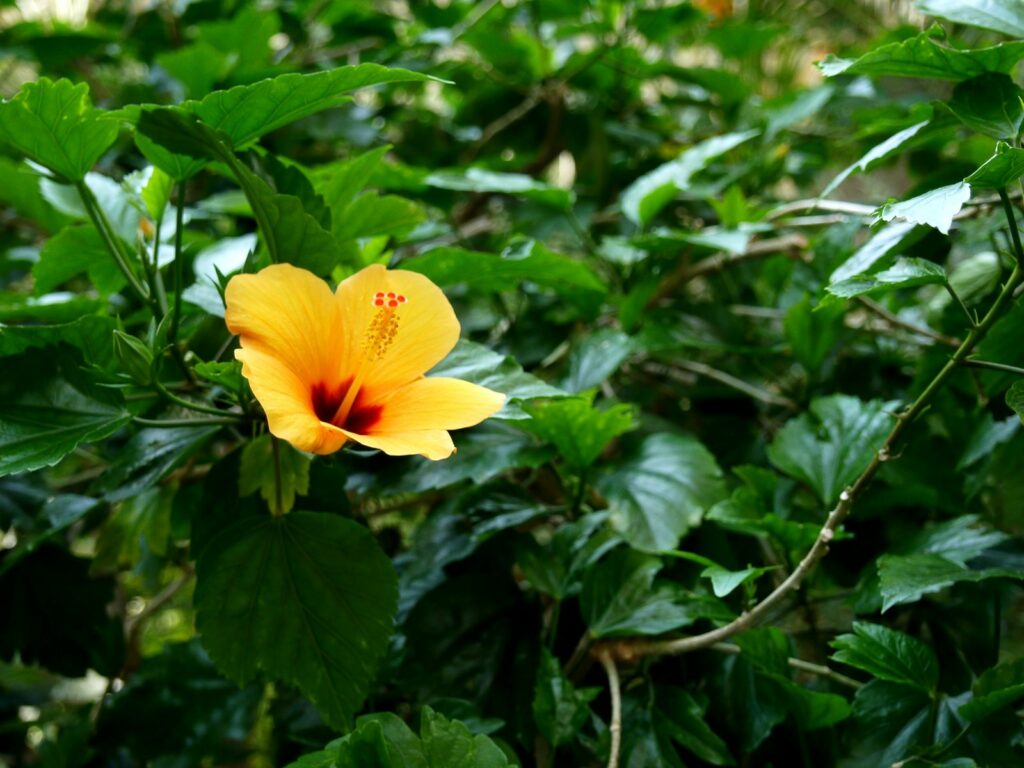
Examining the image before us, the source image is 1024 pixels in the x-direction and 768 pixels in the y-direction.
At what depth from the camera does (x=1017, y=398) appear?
56 centimetres

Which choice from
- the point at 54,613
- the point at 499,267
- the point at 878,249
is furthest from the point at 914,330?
the point at 54,613

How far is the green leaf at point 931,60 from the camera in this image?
1.98ft

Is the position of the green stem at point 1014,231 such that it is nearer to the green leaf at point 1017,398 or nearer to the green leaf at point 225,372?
the green leaf at point 1017,398

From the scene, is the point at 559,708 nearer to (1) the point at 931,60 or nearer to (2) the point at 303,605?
(2) the point at 303,605

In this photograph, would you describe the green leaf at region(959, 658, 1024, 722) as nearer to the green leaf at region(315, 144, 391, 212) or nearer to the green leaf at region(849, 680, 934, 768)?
the green leaf at region(849, 680, 934, 768)

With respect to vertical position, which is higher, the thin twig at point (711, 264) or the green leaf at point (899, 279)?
the green leaf at point (899, 279)

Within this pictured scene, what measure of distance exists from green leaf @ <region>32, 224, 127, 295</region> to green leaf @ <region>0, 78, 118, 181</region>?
0.12 m

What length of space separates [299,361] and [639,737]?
400mm

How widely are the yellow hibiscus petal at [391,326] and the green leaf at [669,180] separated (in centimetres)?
51

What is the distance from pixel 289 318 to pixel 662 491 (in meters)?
0.38

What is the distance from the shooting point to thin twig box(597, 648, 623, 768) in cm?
62

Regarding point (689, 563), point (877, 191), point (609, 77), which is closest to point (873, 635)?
point (689, 563)

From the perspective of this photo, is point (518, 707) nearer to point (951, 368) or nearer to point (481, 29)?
point (951, 368)

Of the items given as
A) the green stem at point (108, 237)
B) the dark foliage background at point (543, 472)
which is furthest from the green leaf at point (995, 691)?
the green stem at point (108, 237)
